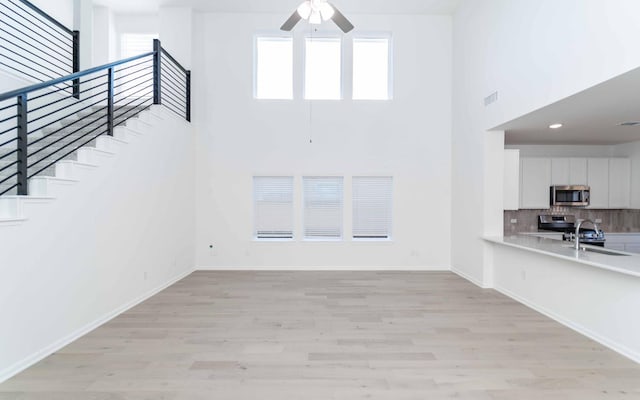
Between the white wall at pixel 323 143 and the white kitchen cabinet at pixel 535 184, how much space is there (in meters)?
1.47

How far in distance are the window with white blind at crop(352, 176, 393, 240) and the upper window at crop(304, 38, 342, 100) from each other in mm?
1820

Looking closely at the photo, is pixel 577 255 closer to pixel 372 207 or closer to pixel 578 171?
pixel 372 207

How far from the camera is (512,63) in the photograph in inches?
165

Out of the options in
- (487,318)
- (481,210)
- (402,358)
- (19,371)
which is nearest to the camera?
(19,371)

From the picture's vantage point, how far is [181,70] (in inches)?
231

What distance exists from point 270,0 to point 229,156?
116 inches

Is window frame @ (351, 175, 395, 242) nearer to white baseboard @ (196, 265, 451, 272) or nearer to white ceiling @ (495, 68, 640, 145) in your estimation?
white baseboard @ (196, 265, 451, 272)

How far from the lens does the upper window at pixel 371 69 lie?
20.9 feet

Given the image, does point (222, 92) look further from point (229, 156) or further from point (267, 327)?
point (267, 327)

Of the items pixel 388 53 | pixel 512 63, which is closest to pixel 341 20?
pixel 512 63

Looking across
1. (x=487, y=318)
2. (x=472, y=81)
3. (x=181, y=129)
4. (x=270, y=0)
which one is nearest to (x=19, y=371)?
(x=181, y=129)

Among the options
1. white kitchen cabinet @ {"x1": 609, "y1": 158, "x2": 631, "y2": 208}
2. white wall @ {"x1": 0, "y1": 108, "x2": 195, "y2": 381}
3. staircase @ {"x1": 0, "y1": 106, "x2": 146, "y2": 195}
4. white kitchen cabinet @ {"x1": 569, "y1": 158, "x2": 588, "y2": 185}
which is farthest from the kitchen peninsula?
staircase @ {"x1": 0, "y1": 106, "x2": 146, "y2": 195}

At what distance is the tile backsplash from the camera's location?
21.4 feet

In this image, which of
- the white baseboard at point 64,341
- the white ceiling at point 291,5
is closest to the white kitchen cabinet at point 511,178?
the white ceiling at point 291,5
